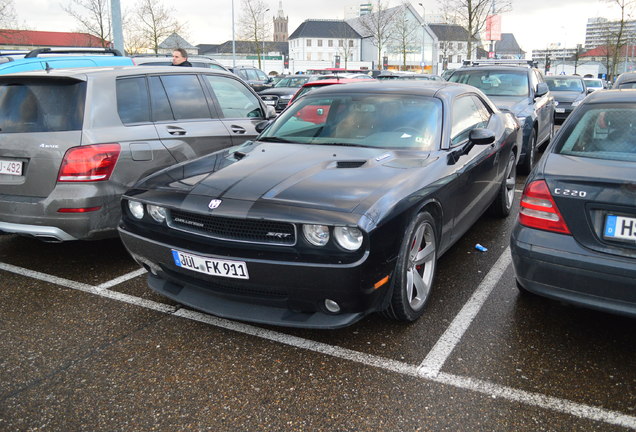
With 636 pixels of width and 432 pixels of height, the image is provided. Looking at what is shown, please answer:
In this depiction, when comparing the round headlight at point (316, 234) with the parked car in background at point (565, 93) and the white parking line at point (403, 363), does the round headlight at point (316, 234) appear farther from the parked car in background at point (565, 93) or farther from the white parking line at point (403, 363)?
the parked car in background at point (565, 93)

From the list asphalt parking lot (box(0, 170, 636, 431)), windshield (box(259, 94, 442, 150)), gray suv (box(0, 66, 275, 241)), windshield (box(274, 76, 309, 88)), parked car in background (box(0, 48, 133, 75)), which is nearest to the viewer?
asphalt parking lot (box(0, 170, 636, 431))

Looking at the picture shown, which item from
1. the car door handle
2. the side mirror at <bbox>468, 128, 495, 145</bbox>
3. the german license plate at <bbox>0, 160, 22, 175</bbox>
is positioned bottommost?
the german license plate at <bbox>0, 160, 22, 175</bbox>

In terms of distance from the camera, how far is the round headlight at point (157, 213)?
10.6ft

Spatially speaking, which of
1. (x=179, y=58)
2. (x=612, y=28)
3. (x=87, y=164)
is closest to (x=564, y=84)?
(x=179, y=58)

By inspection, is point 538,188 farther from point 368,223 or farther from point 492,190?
point 492,190

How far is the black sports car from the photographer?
273 cm

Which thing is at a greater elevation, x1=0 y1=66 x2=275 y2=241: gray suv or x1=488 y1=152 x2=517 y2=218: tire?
x1=0 y1=66 x2=275 y2=241: gray suv

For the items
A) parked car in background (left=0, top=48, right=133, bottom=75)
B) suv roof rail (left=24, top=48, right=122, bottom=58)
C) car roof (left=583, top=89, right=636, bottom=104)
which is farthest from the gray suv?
suv roof rail (left=24, top=48, right=122, bottom=58)

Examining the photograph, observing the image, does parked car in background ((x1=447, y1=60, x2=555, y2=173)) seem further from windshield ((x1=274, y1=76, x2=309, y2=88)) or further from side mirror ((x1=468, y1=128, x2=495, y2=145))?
windshield ((x1=274, y1=76, x2=309, y2=88))

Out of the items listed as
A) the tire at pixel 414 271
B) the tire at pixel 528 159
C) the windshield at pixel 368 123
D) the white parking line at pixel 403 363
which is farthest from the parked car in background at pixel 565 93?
the white parking line at pixel 403 363

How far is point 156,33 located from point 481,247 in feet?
112

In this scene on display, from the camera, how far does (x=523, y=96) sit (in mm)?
8633

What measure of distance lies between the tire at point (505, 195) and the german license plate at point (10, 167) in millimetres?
4426

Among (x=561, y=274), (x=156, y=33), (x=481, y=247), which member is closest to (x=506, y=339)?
(x=561, y=274)
